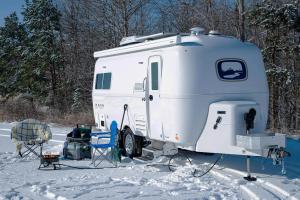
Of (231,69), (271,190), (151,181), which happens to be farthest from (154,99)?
(271,190)

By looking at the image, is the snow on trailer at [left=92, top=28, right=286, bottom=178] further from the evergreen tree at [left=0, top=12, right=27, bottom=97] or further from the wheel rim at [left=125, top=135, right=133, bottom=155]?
the evergreen tree at [left=0, top=12, right=27, bottom=97]

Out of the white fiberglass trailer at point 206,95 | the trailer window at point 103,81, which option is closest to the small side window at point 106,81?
the trailer window at point 103,81

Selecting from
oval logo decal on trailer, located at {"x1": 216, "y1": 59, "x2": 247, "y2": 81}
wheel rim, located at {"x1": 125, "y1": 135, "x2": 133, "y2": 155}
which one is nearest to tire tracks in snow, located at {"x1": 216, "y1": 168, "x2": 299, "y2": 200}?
oval logo decal on trailer, located at {"x1": 216, "y1": 59, "x2": 247, "y2": 81}

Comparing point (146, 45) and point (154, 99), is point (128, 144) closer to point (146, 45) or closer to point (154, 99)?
point (154, 99)

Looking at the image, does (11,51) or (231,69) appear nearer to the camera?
(231,69)

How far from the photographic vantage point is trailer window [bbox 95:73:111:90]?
11.3 meters

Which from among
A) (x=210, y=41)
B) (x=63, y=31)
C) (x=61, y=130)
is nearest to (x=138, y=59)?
(x=210, y=41)

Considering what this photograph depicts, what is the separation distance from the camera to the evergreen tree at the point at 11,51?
36125mm

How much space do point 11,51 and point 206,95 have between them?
32098 mm

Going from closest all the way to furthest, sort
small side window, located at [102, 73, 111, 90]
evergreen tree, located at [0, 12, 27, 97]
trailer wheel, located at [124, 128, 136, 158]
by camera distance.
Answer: trailer wheel, located at [124, 128, 136, 158], small side window, located at [102, 73, 111, 90], evergreen tree, located at [0, 12, 27, 97]

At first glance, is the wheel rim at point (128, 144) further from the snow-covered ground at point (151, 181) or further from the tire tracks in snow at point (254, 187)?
the tire tracks in snow at point (254, 187)

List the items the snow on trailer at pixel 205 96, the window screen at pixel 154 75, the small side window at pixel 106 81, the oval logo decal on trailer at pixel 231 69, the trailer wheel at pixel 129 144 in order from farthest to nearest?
the small side window at pixel 106 81 → the trailer wheel at pixel 129 144 → the window screen at pixel 154 75 → the oval logo decal on trailer at pixel 231 69 → the snow on trailer at pixel 205 96

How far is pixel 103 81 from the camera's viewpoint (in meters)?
11.6

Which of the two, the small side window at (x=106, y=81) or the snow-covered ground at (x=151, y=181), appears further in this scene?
the small side window at (x=106, y=81)
